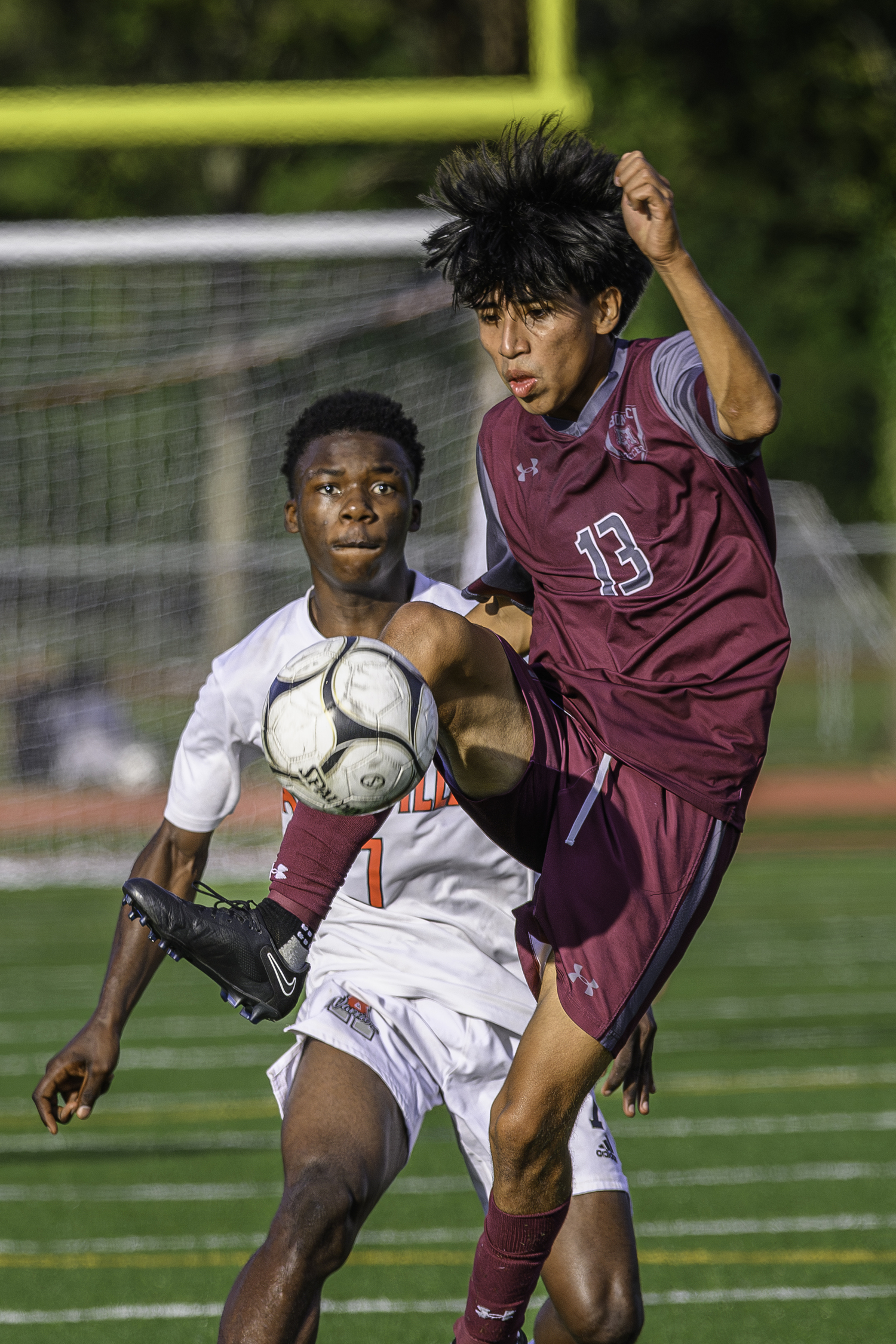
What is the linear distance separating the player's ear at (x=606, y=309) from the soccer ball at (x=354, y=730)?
2.84 feet

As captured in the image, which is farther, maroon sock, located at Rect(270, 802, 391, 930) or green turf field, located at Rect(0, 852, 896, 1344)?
green turf field, located at Rect(0, 852, 896, 1344)

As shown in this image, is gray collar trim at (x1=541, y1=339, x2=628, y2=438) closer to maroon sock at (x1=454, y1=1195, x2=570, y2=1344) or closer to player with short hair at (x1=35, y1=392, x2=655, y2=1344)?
player with short hair at (x1=35, y1=392, x2=655, y2=1344)

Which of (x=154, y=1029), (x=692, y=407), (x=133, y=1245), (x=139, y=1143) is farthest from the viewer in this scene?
(x=154, y=1029)

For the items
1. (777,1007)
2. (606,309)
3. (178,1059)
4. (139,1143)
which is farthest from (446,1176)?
(606,309)

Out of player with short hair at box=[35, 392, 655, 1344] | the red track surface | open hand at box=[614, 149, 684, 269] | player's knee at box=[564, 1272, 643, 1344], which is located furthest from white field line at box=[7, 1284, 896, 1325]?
the red track surface

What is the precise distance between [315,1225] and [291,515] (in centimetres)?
182

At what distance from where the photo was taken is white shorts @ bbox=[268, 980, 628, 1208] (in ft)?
13.1

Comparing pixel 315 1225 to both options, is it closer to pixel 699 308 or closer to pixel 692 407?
pixel 692 407

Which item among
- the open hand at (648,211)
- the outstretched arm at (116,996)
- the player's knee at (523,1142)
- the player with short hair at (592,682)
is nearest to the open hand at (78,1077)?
the outstretched arm at (116,996)

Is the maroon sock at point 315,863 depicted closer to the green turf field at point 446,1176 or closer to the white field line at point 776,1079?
the green turf field at point 446,1176

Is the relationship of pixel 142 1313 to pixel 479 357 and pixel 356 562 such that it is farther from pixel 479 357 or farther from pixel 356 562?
pixel 479 357

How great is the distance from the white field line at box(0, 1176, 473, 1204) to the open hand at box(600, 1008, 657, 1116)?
8.49 feet

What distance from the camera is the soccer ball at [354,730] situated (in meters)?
3.13

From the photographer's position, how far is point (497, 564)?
386cm
